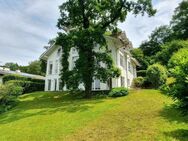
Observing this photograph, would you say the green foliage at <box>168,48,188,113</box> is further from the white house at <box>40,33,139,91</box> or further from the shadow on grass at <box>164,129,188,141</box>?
the white house at <box>40,33,139,91</box>

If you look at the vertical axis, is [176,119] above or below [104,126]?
above

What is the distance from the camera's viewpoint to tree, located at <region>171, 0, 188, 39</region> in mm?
53844

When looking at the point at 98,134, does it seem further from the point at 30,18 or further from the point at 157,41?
the point at 157,41

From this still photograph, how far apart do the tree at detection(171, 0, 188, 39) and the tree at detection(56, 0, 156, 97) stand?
3009 cm

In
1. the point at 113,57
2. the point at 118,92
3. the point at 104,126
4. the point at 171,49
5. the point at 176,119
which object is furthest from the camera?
the point at 171,49

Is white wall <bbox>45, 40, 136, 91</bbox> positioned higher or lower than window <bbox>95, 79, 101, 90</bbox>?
higher

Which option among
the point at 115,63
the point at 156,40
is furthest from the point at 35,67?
the point at 115,63

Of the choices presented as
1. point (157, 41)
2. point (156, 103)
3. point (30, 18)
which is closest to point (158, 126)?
point (156, 103)

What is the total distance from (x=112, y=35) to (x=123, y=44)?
286 centimetres

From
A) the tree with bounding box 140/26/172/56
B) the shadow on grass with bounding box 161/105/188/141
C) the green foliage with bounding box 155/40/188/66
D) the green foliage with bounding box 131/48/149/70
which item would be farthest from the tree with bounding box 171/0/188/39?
the shadow on grass with bounding box 161/105/188/141

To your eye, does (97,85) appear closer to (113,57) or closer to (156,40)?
(113,57)

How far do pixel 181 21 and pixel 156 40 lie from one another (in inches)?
292

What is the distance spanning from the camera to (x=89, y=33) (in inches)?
1008

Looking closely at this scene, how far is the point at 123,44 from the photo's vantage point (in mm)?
33844
